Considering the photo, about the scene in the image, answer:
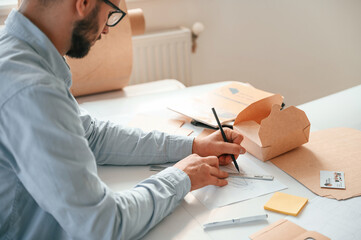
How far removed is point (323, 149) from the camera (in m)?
1.03

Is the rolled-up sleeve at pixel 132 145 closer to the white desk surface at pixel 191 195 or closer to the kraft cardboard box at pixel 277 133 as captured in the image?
the white desk surface at pixel 191 195

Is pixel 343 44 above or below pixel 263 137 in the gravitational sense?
below

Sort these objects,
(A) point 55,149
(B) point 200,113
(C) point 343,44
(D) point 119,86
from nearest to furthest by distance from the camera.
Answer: (A) point 55,149 → (B) point 200,113 → (D) point 119,86 → (C) point 343,44

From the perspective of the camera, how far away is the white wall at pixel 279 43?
2416mm

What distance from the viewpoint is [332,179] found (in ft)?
2.89

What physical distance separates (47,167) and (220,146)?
50 cm

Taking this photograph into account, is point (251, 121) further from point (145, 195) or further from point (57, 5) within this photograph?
point (57, 5)

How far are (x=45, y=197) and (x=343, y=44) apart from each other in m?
2.50

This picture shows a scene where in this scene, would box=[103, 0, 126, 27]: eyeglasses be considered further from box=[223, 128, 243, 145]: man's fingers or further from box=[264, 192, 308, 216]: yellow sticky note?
box=[264, 192, 308, 216]: yellow sticky note

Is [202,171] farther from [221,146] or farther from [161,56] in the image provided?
[161,56]

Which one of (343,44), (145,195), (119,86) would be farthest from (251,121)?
(343,44)

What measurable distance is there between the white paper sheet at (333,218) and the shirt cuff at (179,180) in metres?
0.23

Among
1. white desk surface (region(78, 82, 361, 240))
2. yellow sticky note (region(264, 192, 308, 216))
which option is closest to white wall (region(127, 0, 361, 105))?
white desk surface (region(78, 82, 361, 240))

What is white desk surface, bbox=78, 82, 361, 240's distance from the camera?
2.49ft
